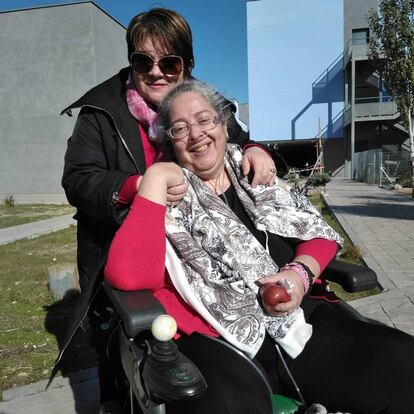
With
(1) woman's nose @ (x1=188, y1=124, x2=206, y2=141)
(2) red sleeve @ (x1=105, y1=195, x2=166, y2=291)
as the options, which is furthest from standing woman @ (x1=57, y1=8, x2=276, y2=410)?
(2) red sleeve @ (x1=105, y1=195, x2=166, y2=291)

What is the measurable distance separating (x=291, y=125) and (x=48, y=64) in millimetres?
16619

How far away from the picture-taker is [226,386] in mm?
1535

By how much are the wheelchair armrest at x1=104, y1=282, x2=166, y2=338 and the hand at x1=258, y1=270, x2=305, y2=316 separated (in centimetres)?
49

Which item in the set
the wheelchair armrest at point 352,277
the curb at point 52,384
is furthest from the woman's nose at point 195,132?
the curb at point 52,384

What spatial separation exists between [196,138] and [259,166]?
33 cm

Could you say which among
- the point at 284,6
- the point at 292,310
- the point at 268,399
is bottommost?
the point at 268,399

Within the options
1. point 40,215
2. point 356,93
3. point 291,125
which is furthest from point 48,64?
point 356,93

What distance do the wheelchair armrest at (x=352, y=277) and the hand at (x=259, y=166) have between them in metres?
0.50

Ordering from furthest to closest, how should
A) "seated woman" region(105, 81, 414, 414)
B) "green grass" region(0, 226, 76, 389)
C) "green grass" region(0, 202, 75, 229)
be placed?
1. "green grass" region(0, 202, 75, 229)
2. "green grass" region(0, 226, 76, 389)
3. "seated woman" region(105, 81, 414, 414)

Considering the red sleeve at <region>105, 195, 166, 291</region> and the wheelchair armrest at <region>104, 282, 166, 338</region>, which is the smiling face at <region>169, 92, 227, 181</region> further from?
the wheelchair armrest at <region>104, 282, 166, 338</region>

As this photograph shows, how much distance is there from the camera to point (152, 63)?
7.00ft

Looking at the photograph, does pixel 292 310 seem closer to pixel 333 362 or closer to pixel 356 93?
pixel 333 362

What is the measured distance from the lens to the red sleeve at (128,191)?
1.85 m

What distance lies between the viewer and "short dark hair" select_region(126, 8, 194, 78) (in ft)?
6.95
